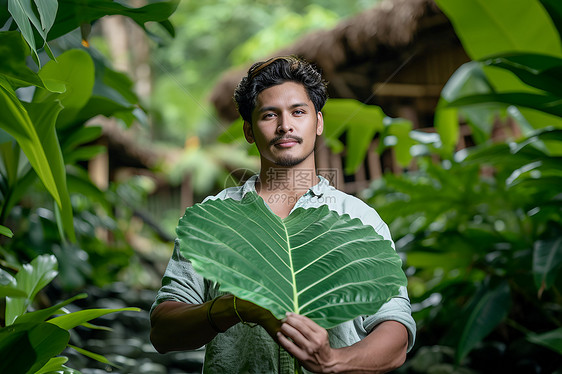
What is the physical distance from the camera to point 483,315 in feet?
5.20

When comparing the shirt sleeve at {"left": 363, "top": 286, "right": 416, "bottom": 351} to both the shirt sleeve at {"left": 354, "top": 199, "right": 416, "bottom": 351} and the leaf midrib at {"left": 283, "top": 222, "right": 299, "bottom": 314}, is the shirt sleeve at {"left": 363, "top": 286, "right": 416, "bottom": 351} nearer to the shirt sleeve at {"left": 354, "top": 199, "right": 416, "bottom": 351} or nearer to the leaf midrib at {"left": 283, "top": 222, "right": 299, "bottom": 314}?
the shirt sleeve at {"left": 354, "top": 199, "right": 416, "bottom": 351}

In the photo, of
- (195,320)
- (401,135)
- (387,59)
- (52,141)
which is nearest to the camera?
(195,320)

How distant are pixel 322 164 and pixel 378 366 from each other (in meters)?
4.22

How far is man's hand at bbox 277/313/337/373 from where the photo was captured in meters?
0.60

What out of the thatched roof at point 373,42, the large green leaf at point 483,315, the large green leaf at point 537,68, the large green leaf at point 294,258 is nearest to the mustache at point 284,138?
the large green leaf at point 294,258

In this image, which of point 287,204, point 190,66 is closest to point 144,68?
point 190,66

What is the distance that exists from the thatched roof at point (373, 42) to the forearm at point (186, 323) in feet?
8.52

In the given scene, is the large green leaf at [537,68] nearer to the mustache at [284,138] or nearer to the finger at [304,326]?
the mustache at [284,138]

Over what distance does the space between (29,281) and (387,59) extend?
11.7 ft

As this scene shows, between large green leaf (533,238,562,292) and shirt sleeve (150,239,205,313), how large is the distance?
918mm

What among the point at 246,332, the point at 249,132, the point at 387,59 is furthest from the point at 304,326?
the point at 387,59

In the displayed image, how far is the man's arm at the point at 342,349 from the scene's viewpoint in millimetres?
604

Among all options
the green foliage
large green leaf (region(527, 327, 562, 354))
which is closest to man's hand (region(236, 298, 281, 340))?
large green leaf (region(527, 327, 562, 354))

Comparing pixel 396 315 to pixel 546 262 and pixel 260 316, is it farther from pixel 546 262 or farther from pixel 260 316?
pixel 546 262
